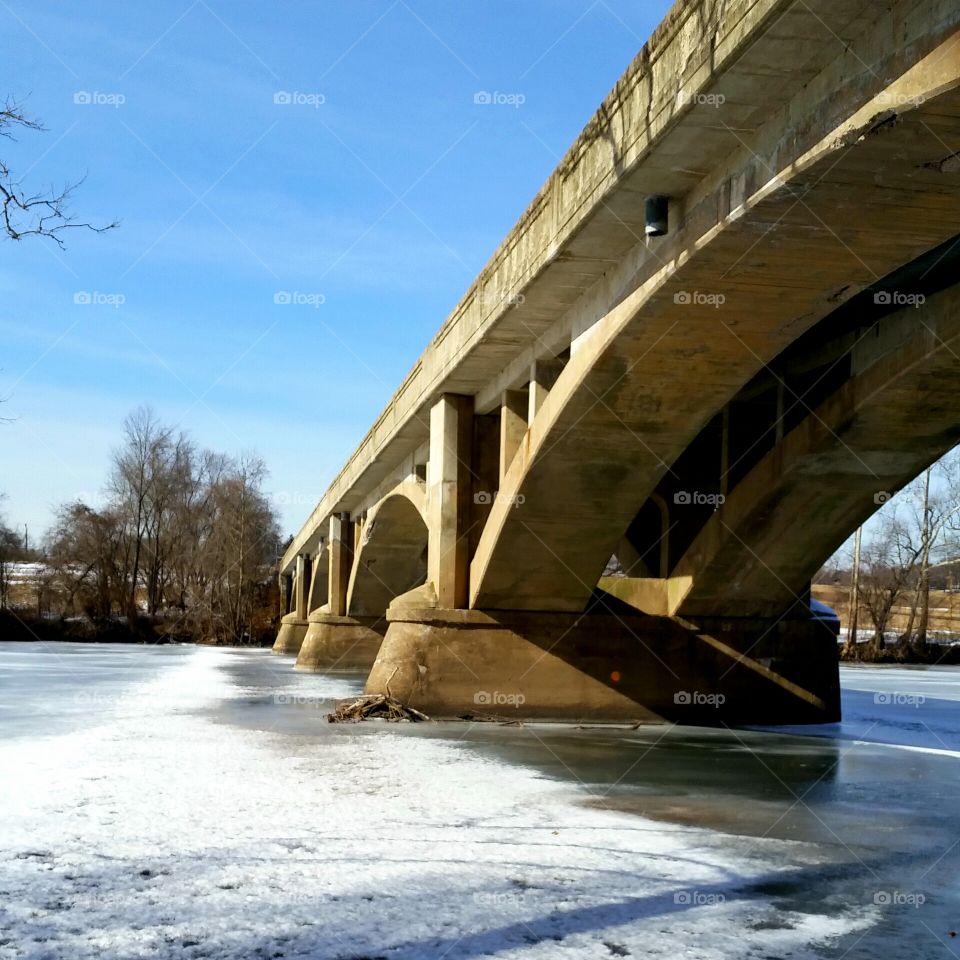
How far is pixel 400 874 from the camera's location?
639cm

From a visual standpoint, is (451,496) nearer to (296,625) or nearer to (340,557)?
(340,557)

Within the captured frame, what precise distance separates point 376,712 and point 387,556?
52.8 ft

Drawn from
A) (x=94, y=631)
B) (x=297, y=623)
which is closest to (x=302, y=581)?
(x=297, y=623)

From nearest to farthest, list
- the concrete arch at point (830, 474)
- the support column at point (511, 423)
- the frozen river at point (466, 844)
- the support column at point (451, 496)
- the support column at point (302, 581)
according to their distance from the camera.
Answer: the frozen river at point (466, 844) → the concrete arch at point (830, 474) → the support column at point (511, 423) → the support column at point (451, 496) → the support column at point (302, 581)

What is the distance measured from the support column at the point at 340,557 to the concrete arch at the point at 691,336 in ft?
66.7

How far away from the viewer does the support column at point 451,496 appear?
17.3m

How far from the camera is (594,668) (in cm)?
1634

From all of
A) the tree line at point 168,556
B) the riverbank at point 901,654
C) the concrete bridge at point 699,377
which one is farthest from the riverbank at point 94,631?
the concrete bridge at point 699,377

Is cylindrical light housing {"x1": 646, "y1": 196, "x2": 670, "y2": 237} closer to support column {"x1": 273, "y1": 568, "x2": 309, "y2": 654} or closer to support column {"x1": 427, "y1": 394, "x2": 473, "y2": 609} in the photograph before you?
support column {"x1": 427, "y1": 394, "x2": 473, "y2": 609}

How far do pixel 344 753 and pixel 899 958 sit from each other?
25.4ft

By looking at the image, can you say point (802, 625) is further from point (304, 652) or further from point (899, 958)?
point (304, 652)

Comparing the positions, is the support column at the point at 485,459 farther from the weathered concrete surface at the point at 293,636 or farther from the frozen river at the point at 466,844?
the weathered concrete surface at the point at 293,636

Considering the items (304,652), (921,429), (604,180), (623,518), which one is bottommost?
(304,652)

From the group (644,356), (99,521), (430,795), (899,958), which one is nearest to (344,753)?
(430,795)
